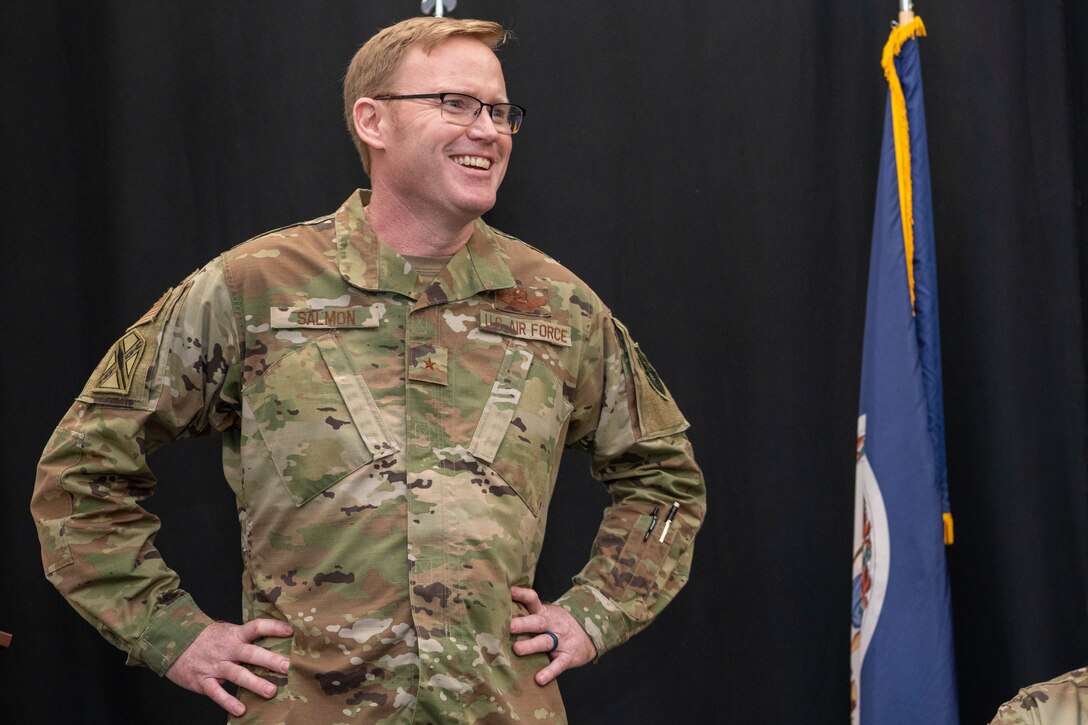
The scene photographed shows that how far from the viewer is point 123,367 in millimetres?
2027

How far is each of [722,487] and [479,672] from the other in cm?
123

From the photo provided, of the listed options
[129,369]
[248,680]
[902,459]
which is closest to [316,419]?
[129,369]

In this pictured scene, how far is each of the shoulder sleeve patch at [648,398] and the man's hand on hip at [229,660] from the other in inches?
29.5

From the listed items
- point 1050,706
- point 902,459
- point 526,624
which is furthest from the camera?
point 902,459

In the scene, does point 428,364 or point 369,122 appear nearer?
point 428,364

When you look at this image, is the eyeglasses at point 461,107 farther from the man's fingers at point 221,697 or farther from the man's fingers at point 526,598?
the man's fingers at point 221,697

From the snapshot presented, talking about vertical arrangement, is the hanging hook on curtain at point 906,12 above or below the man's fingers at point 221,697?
above

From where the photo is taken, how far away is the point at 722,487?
307 cm

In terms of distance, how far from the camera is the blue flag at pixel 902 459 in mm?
2688

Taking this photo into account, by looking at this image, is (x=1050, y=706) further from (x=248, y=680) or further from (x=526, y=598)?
(x=248, y=680)

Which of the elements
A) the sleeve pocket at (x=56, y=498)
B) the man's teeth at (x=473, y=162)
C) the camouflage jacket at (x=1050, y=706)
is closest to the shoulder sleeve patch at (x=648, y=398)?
the man's teeth at (x=473, y=162)

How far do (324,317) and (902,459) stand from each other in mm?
1329

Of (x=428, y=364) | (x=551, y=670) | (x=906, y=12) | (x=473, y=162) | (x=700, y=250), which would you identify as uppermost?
(x=906, y=12)

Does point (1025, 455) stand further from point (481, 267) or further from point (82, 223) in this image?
point (82, 223)
